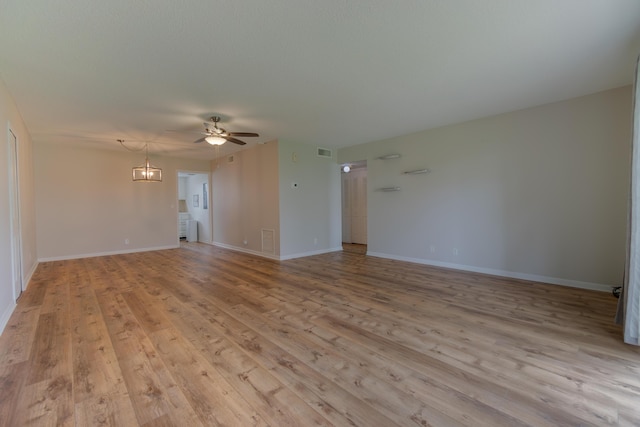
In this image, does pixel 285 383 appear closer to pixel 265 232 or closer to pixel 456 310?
pixel 456 310

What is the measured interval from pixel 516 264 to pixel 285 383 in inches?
167

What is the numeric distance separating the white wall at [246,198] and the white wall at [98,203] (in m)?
1.21

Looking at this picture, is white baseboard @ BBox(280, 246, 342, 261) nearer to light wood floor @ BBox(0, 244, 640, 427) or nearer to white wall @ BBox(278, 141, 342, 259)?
white wall @ BBox(278, 141, 342, 259)

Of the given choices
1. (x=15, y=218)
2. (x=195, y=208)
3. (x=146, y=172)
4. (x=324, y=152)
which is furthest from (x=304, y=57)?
(x=195, y=208)

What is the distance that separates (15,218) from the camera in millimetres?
3797

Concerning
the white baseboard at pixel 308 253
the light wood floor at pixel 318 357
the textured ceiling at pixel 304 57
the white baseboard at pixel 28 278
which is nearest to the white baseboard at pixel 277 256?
the white baseboard at pixel 308 253

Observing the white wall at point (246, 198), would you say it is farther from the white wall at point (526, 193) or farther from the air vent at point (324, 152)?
the white wall at point (526, 193)

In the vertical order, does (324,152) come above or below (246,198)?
above

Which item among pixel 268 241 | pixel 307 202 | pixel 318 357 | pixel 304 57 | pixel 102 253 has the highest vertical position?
pixel 304 57

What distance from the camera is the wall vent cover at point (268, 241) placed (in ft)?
20.7

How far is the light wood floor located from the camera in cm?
166

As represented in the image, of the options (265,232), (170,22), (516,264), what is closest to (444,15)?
(170,22)

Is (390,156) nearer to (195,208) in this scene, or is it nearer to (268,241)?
(268,241)

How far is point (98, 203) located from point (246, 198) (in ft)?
11.5
